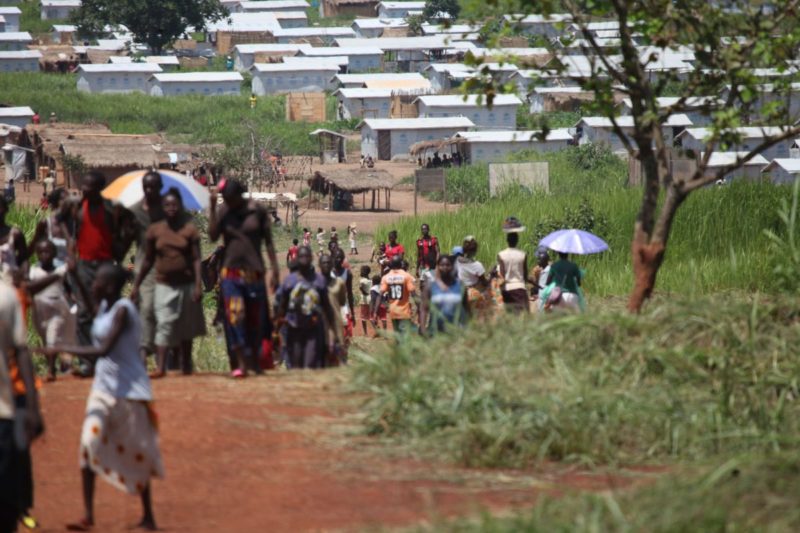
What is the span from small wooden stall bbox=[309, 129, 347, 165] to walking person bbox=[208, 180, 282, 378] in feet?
139

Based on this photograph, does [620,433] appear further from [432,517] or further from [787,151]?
[787,151]

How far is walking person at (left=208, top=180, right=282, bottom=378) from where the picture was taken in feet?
33.0

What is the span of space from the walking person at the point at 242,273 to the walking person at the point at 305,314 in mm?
716

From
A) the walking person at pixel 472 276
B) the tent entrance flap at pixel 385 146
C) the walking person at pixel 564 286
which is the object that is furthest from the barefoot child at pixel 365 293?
the tent entrance flap at pixel 385 146

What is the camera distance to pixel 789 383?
8.98 m

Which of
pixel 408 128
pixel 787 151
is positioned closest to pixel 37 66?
pixel 408 128

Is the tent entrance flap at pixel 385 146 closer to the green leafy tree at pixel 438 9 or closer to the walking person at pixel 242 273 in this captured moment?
the green leafy tree at pixel 438 9

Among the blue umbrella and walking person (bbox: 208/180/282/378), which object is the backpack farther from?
the blue umbrella

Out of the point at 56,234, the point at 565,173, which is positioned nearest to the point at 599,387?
the point at 56,234

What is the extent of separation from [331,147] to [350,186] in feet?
41.2

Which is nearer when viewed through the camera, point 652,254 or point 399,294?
point 652,254

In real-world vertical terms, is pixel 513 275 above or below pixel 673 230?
above

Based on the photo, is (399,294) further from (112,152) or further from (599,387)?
(112,152)

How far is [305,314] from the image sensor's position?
433 inches
